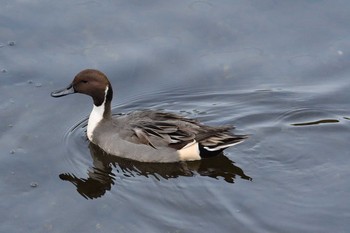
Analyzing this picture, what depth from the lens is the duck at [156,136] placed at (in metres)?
10.5

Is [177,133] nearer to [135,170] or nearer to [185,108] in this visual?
[135,170]

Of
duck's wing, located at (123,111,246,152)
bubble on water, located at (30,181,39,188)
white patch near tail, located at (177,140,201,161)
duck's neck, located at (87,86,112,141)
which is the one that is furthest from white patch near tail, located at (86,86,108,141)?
bubble on water, located at (30,181,39,188)

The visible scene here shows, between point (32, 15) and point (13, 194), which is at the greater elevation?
point (32, 15)

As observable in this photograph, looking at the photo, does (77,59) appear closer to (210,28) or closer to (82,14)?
(82,14)

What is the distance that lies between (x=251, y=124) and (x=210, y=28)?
92.8 inches

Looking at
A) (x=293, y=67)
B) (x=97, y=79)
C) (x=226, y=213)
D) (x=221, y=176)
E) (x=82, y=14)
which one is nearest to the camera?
(x=226, y=213)

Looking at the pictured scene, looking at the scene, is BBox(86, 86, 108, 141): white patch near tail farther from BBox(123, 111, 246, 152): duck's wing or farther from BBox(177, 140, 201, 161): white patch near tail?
BBox(177, 140, 201, 161): white patch near tail

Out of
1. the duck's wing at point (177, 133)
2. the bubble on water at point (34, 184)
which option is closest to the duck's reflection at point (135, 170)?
the duck's wing at point (177, 133)

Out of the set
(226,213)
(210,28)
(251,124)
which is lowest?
(226,213)

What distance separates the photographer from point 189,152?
10562 millimetres

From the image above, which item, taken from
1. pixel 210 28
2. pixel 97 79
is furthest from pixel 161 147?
pixel 210 28

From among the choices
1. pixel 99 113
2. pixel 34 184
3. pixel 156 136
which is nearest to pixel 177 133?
pixel 156 136

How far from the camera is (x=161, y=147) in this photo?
10578 millimetres

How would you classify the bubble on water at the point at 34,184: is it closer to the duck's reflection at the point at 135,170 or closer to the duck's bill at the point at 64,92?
the duck's reflection at the point at 135,170
